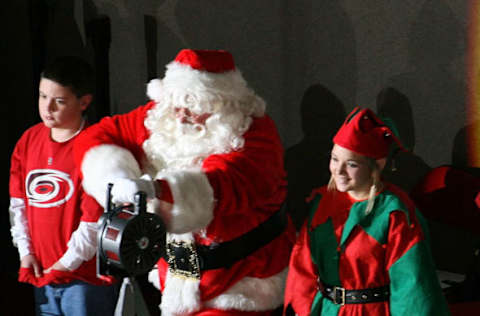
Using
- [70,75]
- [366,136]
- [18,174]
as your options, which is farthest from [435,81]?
[18,174]

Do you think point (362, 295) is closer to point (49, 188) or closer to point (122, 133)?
point (122, 133)

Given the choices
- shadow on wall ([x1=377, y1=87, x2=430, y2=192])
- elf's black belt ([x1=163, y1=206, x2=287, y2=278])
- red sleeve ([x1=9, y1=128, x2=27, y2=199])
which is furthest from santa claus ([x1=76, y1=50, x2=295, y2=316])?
shadow on wall ([x1=377, y1=87, x2=430, y2=192])

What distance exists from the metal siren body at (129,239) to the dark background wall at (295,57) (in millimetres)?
1353

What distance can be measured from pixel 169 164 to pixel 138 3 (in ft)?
4.21

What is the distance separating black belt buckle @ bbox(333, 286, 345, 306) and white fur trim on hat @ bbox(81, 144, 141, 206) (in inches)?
28.7

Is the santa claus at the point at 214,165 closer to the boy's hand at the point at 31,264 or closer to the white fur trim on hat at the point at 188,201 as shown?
the white fur trim on hat at the point at 188,201

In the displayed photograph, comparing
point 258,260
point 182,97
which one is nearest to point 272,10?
point 182,97

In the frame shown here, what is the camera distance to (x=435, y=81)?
2473mm

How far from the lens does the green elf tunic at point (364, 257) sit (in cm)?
176

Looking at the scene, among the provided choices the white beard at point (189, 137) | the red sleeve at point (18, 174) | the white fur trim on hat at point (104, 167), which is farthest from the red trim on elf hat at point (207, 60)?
the red sleeve at point (18, 174)

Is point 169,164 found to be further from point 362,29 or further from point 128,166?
point 362,29

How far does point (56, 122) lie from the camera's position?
2.22 metres

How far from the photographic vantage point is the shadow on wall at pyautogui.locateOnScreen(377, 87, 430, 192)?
100 inches

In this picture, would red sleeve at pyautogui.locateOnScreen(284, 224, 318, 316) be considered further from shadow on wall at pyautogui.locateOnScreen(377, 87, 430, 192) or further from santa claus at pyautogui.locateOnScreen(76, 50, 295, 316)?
shadow on wall at pyautogui.locateOnScreen(377, 87, 430, 192)
